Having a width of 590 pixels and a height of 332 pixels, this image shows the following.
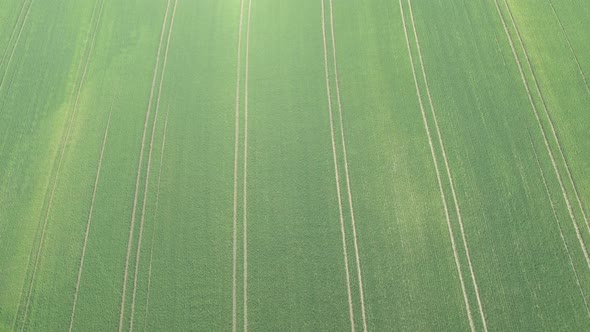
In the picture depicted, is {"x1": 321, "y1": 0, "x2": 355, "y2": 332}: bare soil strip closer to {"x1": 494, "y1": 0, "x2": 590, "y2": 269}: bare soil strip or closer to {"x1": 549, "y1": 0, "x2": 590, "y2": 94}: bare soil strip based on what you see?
{"x1": 494, "y1": 0, "x2": 590, "y2": 269}: bare soil strip

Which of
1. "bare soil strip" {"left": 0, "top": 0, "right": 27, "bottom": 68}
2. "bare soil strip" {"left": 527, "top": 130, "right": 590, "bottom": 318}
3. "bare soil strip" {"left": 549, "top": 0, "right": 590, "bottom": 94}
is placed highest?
"bare soil strip" {"left": 0, "top": 0, "right": 27, "bottom": 68}

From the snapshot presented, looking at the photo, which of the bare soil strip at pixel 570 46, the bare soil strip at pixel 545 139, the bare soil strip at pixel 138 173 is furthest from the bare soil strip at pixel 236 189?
the bare soil strip at pixel 570 46

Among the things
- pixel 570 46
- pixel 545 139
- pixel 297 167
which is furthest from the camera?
pixel 570 46

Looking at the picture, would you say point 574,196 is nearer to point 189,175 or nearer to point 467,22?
point 467,22

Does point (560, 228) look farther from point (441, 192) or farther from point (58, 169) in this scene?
point (58, 169)

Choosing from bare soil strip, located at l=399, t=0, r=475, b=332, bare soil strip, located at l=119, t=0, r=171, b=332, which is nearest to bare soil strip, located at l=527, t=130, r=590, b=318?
bare soil strip, located at l=399, t=0, r=475, b=332

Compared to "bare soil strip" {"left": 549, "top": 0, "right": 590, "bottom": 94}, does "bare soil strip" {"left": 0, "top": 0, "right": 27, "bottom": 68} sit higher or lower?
higher

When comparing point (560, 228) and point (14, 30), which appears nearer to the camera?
point (560, 228)

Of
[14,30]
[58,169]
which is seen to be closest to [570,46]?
[58,169]

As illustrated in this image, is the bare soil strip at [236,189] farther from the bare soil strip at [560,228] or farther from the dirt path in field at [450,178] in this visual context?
the bare soil strip at [560,228]

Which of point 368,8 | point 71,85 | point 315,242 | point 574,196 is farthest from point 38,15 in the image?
point 574,196
